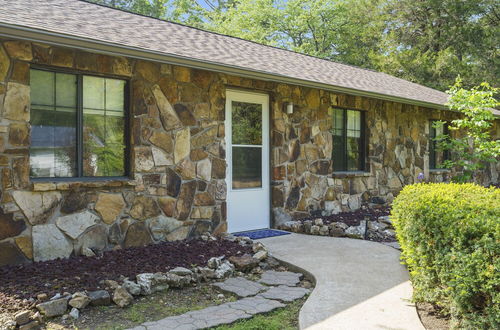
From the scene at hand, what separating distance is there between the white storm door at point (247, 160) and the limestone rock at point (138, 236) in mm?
1561

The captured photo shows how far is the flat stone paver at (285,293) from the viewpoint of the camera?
429 centimetres

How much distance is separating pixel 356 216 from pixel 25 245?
18.4 feet

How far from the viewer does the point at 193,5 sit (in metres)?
28.1

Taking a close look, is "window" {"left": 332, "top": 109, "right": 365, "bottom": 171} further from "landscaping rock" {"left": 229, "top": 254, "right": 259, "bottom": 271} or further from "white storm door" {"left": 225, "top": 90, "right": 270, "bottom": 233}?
"landscaping rock" {"left": 229, "top": 254, "right": 259, "bottom": 271}

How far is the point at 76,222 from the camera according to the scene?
522cm

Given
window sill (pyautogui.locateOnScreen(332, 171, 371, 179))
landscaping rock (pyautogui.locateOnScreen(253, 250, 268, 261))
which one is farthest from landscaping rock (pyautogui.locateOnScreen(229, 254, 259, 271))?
window sill (pyautogui.locateOnScreen(332, 171, 371, 179))

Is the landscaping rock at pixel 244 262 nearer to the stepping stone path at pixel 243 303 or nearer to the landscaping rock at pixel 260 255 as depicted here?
the landscaping rock at pixel 260 255

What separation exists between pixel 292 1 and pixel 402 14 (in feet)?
19.1

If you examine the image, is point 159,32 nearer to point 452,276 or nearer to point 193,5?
point 452,276

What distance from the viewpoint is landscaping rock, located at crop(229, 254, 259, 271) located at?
202 inches

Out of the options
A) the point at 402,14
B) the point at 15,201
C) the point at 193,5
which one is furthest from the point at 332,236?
the point at 193,5

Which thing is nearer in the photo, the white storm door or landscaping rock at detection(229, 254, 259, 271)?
landscaping rock at detection(229, 254, 259, 271)

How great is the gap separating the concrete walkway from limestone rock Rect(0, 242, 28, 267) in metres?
2.92

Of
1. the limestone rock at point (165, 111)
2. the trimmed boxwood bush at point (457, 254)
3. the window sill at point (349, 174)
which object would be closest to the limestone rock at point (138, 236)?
the limestone rock at point (165, 111)
